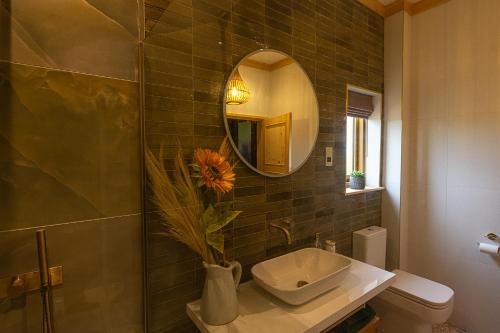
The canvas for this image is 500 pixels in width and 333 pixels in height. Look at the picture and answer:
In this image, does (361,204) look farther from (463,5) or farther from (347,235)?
(463,5)

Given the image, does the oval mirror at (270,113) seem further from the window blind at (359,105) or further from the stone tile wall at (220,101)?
the window blind at (359,105)

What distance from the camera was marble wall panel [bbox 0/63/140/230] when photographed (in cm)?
79

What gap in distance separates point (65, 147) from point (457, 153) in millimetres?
2583

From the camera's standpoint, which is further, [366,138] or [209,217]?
[366,138]

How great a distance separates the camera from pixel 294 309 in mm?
1082

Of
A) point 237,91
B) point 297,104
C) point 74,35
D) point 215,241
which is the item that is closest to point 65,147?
point 74,35

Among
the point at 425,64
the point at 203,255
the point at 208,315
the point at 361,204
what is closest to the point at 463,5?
the point at 425,64

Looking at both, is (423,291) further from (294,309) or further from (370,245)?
(294,309)

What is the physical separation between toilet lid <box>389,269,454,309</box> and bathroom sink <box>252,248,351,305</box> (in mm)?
737

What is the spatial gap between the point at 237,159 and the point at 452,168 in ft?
6.13

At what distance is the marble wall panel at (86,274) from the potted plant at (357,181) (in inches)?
70.1

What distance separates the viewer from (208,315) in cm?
99

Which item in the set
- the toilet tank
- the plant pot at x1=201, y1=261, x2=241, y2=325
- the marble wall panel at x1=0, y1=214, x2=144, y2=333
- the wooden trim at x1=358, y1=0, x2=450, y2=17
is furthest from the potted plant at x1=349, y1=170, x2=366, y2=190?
the marble wall panel at x1=0, y1=214, x2=144, y2=333

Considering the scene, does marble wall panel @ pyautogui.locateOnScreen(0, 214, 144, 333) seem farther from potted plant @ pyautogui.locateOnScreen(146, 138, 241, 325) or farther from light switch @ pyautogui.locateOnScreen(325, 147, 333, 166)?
light switch @ pyautogui.locateOnScreen(325, 147, 333, 166)
